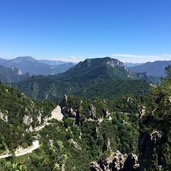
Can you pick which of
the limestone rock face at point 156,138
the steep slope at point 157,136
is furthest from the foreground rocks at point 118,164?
the steep slope at point 157,136

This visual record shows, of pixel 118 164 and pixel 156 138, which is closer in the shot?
pixel 156 138

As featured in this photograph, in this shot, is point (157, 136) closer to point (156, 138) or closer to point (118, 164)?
point (156, 138)

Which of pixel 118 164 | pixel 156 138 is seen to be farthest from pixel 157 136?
pixel 118 164

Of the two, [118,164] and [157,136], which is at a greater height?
[157,136]

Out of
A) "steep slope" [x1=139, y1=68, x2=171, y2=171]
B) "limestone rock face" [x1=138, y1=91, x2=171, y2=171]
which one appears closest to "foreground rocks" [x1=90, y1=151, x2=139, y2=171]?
"limestone rock face" [x1=138, y1=91, x2=171, y2=171]

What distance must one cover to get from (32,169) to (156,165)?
4938cm

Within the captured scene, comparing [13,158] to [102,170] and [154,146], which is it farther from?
[154,146]

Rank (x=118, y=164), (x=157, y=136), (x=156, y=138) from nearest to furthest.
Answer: (x=156, y=138)
(x=157, y=136)
(x=118, y=164)

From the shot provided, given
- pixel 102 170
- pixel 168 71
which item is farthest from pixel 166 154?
pixel 168 71

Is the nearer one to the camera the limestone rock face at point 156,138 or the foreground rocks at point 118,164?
the limestone rock face at point 156,138

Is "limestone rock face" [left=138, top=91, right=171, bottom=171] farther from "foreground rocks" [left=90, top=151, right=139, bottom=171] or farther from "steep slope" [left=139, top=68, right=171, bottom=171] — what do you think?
"foreground rocks" [left=90, top=151, right=139, bottom=171]

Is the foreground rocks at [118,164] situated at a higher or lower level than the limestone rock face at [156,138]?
lower

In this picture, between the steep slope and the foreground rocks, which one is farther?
the foreground rocks

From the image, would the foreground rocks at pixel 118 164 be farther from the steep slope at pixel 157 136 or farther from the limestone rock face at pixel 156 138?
the steep slope at pixel 157 136
